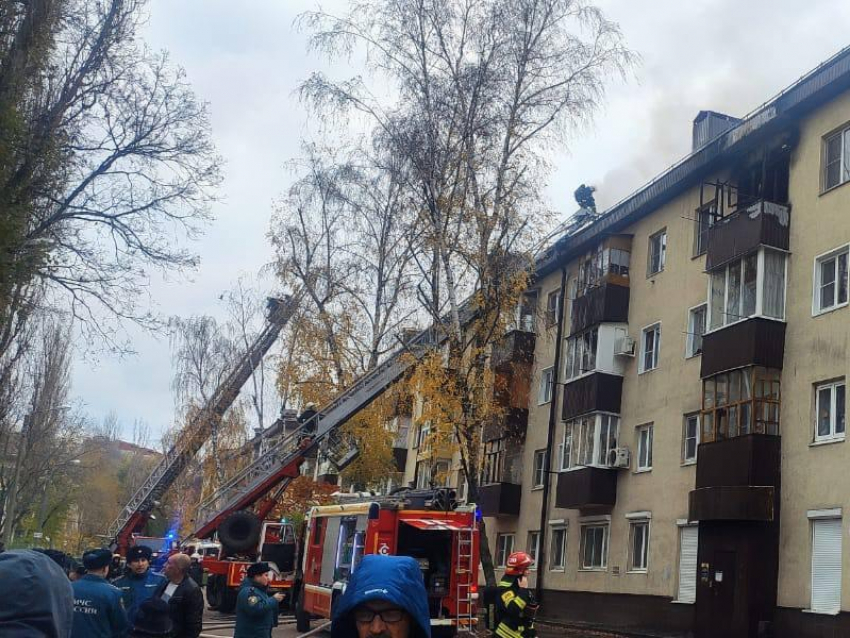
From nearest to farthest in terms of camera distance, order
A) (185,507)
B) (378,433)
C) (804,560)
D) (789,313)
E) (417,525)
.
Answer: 1. (417,525)
2. (804,560)
3. (789,313)
4. (378,433)
5. (185,507)

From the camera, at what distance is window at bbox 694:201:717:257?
79.0ft

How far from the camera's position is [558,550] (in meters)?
28.6

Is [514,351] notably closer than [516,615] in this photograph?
No

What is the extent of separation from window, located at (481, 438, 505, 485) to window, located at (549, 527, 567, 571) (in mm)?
3833

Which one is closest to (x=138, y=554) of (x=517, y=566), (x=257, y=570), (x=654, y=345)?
(x=257, y=570)

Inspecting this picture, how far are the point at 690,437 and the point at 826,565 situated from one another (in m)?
5.52

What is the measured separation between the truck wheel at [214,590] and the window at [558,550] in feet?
31.7

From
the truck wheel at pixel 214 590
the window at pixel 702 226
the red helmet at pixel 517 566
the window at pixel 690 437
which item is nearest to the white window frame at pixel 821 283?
the window at pixel 702 226

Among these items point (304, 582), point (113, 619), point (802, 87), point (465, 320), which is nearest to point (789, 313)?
point (802, 87)

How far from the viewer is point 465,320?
24.3 metres

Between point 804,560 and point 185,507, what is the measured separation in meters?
29.9

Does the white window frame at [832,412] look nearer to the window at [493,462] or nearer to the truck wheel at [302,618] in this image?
the truck wheel at [302,618]

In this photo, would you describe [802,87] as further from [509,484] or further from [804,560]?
[509,484]

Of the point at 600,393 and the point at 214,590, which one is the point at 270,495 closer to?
the point at 214,590
